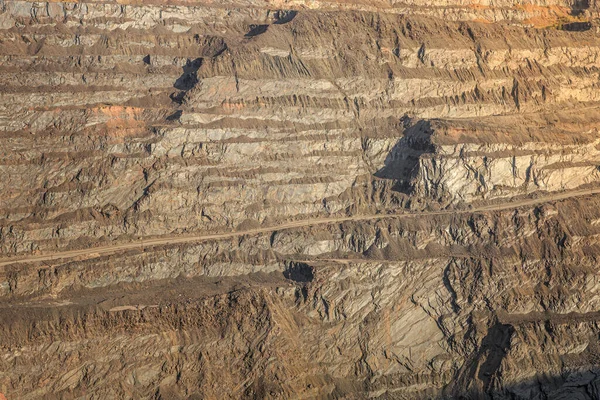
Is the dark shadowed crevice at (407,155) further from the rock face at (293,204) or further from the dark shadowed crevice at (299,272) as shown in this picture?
the dark shadowed crevice at (299,272)

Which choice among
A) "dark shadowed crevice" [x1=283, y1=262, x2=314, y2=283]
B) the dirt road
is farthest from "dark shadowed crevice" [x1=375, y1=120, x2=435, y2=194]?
"dark shadowed crevice" [x1=283, y1=262, x2=314, y2=283]

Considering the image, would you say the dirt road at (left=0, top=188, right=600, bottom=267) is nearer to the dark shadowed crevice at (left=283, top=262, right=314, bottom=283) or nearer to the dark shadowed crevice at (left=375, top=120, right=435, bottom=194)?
the dark shadowed crevice at (left=283, top=262, right=314, bottom=283)

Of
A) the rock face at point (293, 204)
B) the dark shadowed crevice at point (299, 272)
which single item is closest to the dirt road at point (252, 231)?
the rock face at point (293, 204)

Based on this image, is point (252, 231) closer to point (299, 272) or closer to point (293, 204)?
point (293, 204)

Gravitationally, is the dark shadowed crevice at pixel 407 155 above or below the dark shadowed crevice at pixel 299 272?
above

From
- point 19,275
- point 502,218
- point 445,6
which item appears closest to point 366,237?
point 502,218

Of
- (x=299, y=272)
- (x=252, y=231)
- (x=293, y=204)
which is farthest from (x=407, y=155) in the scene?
(x=299, y=272)

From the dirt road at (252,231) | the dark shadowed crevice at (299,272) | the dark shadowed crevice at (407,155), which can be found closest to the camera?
the dirt road at (252,231)

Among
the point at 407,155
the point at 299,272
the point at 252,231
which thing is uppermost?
the point at 407,155

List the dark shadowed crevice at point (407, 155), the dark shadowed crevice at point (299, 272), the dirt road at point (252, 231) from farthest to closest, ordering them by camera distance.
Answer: the dark shadowed crevice at point (407, 155)
the dark shadowed crevice at point (299, 272)
the dirt road at point (252, 231)
